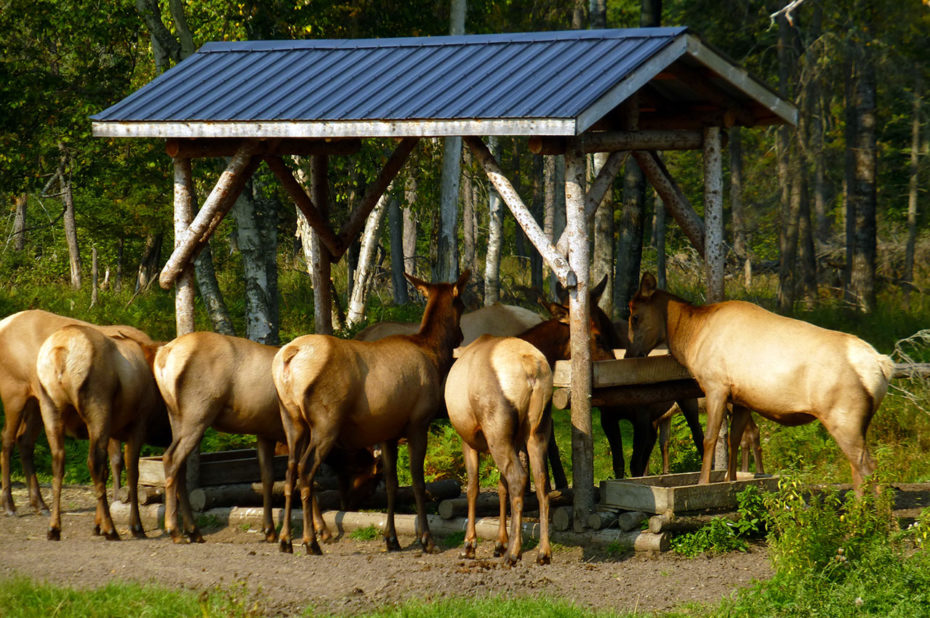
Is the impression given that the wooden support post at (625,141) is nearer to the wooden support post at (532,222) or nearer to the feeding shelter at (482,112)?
the feeding shelter at (482,112)

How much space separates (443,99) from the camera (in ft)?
33.4

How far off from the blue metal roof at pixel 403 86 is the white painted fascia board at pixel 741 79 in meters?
0.19

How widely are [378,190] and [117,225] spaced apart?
14.3 m

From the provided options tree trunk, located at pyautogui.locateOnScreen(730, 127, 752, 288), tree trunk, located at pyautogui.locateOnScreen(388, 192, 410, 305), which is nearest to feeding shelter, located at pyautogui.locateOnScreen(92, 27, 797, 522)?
tree trunk, located at pyautogui.locateOnScreen(388, 192, 410, 305)

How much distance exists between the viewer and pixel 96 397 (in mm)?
10109

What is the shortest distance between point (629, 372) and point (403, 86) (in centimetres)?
343

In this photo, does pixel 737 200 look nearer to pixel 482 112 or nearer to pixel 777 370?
pixel 777 370

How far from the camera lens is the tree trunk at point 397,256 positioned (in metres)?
28.8

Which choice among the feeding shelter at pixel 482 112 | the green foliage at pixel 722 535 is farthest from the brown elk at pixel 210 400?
the green foliage at pixel 722 535

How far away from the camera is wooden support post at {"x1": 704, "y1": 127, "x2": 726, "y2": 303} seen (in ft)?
36.9

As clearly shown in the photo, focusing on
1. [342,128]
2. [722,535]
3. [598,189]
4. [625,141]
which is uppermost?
[342,128]

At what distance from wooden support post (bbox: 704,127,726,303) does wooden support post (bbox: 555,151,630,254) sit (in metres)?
0.89

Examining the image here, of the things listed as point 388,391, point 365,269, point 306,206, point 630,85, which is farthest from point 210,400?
point 365,269

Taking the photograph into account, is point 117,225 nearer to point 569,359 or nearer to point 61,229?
point 61,229
